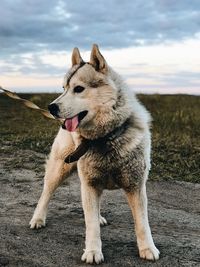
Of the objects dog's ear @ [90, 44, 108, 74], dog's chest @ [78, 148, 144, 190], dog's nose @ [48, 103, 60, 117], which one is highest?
dog's ear @ [90, 44, 108, 74]

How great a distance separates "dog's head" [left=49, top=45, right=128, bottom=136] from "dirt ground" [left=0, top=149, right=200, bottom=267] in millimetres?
1146

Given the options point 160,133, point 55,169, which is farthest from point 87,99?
point 160,133

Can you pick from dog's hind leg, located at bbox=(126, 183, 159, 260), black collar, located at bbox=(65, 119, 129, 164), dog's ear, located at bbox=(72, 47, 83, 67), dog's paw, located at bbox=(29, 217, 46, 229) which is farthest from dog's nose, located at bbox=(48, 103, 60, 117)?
dog's paw, located at bbox=(29, 217, 46, 229)

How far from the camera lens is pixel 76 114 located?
4.04 metres

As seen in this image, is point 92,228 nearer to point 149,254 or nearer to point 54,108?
point 149,254

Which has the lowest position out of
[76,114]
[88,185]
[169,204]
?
[169,204]

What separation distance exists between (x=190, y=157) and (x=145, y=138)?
181 inches

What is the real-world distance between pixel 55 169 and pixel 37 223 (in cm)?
59

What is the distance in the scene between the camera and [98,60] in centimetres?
424

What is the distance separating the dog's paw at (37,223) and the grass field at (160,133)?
9.28ft

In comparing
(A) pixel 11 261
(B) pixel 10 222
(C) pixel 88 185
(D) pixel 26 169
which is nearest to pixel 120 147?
(C) pixel 88 185

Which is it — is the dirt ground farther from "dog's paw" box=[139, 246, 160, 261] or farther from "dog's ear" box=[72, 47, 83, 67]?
"dog's ear" box=[72, 47, 83, 67]

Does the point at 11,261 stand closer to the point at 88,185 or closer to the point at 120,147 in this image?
the point at 88,185

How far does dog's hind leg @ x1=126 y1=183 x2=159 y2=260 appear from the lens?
419 centimetres
